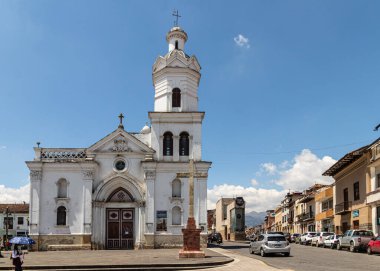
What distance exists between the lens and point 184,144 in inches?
1683

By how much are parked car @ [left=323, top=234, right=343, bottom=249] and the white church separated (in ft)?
33.4

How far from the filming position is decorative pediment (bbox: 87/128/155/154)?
42.1 m

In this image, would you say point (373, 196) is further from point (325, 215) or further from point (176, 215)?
point (325, 215)

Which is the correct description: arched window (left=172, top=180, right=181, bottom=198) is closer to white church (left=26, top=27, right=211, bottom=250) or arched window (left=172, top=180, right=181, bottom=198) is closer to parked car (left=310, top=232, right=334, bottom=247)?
white church (left=26, top=27, right=211, bottom=250)

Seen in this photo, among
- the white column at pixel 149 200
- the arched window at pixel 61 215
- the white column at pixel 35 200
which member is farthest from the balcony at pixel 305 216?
the white column at pixel 35 200

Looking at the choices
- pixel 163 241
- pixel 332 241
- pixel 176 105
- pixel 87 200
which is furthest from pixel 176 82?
pixel 332 241

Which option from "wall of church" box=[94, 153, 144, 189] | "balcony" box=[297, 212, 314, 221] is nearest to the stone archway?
"wall of church" box=[94, 153, 144, 189]

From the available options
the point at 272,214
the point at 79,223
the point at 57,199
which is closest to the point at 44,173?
the point at 57,199

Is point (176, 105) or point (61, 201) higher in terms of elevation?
point (176, 105)

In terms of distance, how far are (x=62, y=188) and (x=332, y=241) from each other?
2252cm

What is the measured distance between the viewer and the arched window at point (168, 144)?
42.6 metres

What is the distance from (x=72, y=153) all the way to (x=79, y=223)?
19.1 ft

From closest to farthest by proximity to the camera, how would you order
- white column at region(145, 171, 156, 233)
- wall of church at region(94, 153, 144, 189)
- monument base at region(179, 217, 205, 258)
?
monument base at region(179, 217, 205, 258), white column at region(145, 171, 156, 233), wall of church at region(94, 153, 144, 189)

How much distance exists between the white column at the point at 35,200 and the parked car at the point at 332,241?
23.8m
